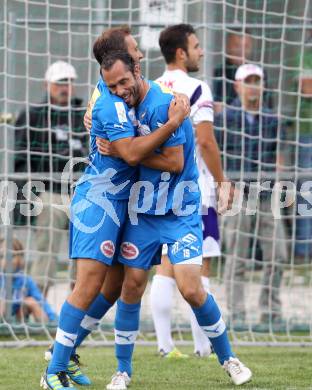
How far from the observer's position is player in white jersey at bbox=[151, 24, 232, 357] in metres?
7.53

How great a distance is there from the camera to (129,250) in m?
6.04

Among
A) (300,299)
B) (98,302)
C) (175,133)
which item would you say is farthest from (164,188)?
(300,299)

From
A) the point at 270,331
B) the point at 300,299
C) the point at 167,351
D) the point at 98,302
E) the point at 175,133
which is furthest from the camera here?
the point at 300,299

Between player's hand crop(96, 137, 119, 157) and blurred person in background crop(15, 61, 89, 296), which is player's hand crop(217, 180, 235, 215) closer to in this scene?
player's hand crop(96, 137, 119, 157)

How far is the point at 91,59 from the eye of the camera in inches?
368

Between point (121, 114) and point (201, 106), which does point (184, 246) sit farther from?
point (201, 106)

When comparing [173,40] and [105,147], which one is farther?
[173,40]

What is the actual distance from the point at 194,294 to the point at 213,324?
0.24 meters

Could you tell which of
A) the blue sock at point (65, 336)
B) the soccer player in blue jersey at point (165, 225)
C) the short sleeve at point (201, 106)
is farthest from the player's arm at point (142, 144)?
the short sleeve at point (201, 106)

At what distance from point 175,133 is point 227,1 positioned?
3628mm

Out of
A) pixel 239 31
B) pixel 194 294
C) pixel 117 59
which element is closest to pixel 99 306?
pixel 194 294

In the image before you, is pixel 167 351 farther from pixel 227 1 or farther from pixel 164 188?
pixel 227 1

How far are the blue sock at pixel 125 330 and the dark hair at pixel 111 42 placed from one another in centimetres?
139

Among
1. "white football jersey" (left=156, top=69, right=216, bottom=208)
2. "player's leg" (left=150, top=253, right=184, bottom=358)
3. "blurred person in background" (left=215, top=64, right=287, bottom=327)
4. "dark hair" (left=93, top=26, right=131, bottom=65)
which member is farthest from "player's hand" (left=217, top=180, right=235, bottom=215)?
"blurred person in background" (left=215, top=64, right=287, bottom=327)
